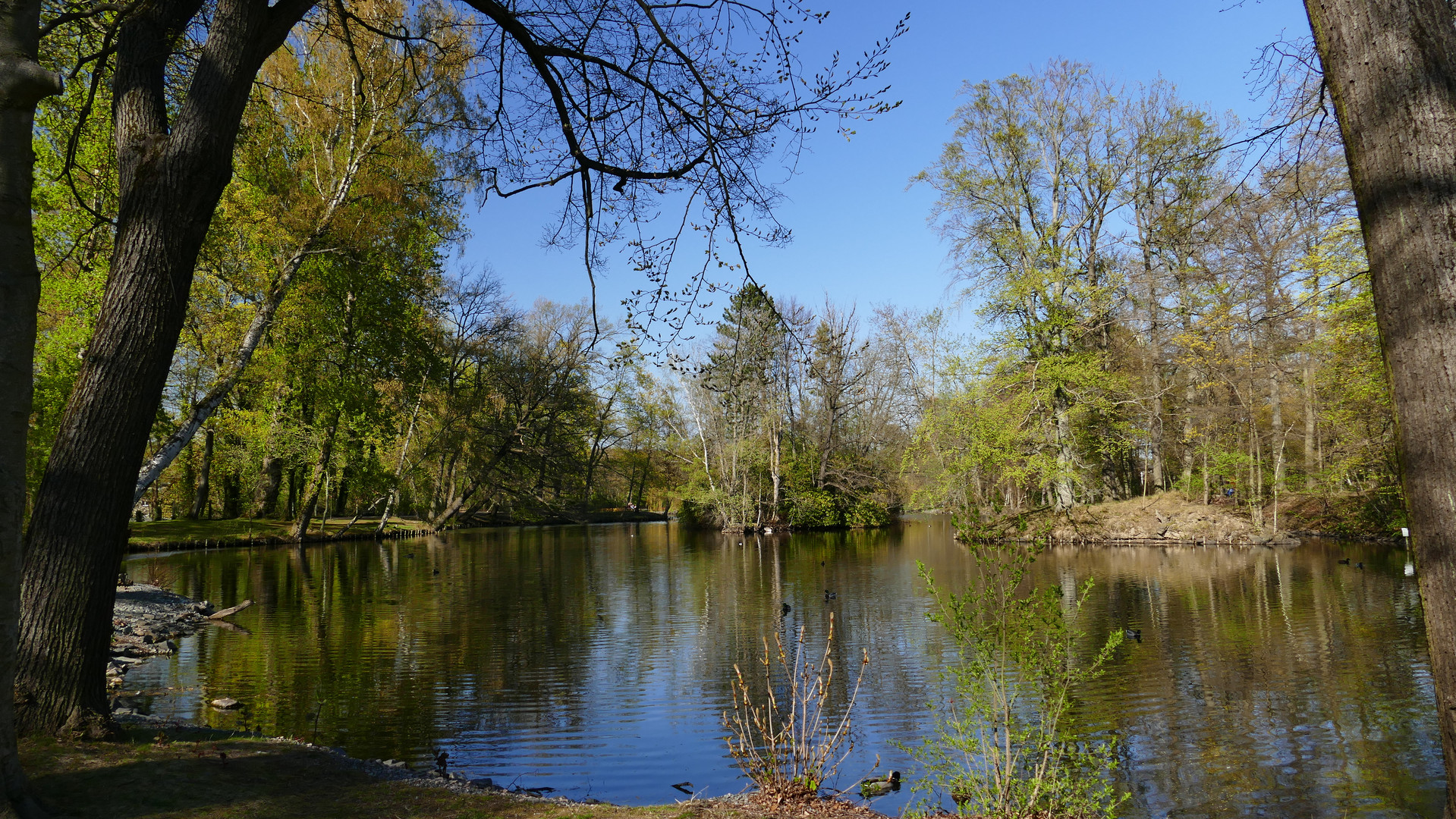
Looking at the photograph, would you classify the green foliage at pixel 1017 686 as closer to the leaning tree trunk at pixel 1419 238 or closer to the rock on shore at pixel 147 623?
the leaning tree trunk at pixel 1419 238

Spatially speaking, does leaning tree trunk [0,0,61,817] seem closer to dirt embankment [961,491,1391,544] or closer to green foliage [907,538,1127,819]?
green foliage [907,538,1127,819]

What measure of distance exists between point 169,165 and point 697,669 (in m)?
7.69

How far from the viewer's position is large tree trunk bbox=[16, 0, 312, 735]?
4387 millimetres

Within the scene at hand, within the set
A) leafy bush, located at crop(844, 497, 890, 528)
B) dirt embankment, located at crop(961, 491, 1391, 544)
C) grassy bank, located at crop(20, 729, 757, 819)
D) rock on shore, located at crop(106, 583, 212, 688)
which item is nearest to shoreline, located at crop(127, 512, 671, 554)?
rock on shore, located at crop(106, 583, 212, 688)

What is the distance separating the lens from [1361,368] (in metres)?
20.5


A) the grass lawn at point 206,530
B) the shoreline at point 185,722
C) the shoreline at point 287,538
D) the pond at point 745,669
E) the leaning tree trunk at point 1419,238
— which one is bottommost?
the pond at point 745,669

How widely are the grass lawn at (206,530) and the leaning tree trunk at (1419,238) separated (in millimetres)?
31723

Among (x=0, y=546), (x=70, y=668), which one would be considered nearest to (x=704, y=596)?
(x=70, y=668)

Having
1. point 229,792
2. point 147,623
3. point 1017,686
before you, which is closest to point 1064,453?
point 1017,686

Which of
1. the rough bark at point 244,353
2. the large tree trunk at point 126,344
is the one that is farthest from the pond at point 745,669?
the rough bark at point 244,353

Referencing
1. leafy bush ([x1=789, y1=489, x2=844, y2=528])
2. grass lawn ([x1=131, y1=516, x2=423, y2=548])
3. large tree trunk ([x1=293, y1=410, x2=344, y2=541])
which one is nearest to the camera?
large tree trunk ([x1=293, y1=410, x2=344, y2=541])

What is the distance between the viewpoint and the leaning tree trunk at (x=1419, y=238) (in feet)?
8.77

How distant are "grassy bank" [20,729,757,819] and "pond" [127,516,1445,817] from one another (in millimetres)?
1707

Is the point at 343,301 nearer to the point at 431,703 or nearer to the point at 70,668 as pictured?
the point at 431,703
